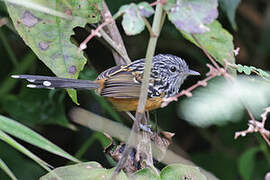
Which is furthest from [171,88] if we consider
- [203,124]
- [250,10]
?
[250,10]

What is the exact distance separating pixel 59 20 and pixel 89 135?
1665mm

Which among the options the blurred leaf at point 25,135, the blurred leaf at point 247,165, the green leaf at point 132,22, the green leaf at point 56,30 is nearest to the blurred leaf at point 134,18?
the green leaf at point 132,22

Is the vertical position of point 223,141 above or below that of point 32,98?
below

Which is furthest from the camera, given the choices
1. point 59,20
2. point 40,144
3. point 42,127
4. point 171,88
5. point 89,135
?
point 42,127

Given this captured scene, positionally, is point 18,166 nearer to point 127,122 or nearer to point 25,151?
point 127,122

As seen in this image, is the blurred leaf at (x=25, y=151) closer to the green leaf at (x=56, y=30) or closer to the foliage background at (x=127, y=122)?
the green leaf at (x=56, y=30)

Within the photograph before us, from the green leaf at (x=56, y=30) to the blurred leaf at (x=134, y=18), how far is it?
684 millimetres

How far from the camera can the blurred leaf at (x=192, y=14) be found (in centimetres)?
162

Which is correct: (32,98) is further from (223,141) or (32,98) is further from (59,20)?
(223,141)

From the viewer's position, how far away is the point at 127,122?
12.9 feet

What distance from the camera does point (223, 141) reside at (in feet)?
14.0

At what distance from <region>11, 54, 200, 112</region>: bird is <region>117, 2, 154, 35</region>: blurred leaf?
1.27 m

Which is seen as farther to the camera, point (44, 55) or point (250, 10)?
point (250, 10)

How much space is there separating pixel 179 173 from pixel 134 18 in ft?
2.67
